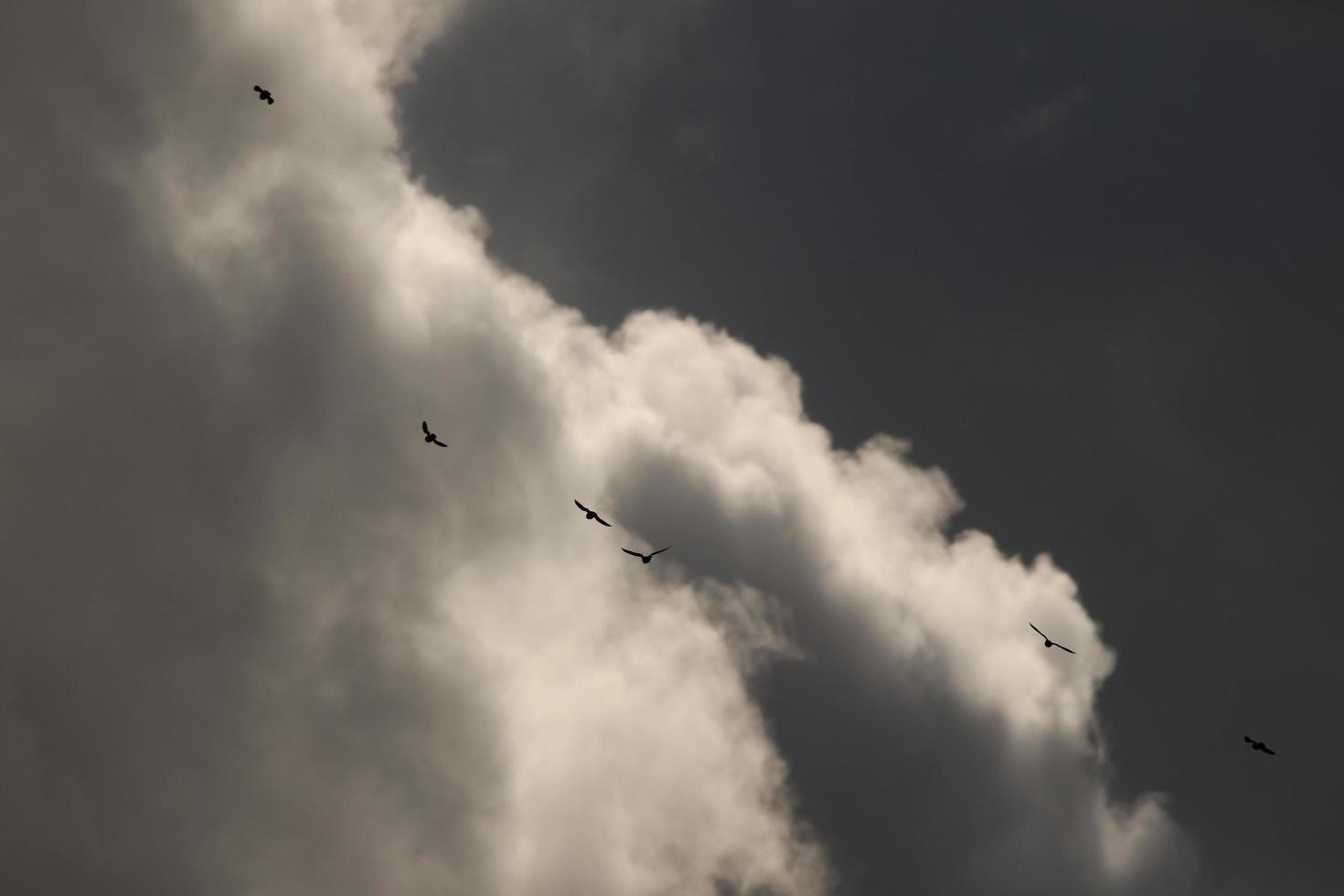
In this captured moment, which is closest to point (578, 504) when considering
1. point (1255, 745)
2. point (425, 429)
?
point (425, 429)

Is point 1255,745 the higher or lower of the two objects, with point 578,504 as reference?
higher

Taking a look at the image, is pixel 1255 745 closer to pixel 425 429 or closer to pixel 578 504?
pixel 578 504

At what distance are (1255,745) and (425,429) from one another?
104 metres

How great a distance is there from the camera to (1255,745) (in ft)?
651

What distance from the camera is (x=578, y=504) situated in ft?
643

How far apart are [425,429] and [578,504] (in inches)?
797

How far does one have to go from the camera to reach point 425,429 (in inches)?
7830

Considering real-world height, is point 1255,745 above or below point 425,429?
above

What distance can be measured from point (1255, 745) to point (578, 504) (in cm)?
8359
